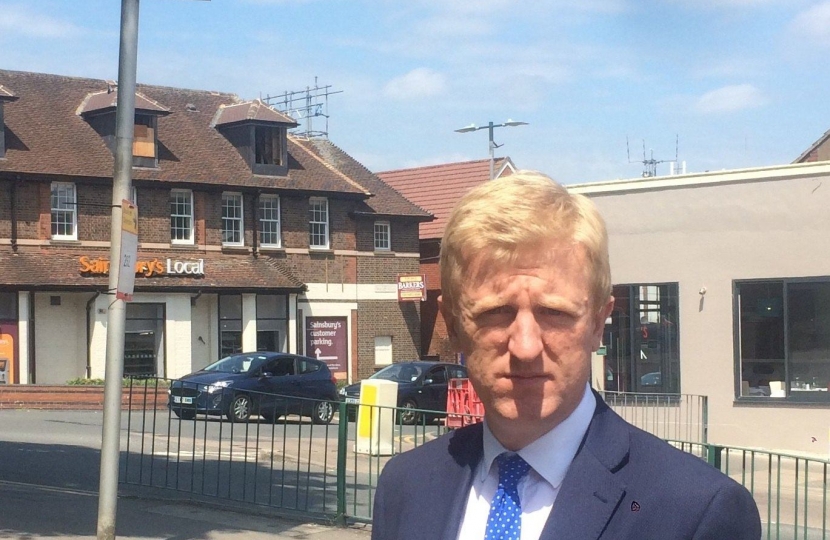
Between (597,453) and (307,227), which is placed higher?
(307,227)

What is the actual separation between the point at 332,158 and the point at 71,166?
12119mm

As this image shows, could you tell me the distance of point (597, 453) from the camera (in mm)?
2156

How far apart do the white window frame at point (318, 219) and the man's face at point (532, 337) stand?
39.4 metres

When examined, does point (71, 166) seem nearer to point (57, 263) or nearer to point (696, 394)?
point (57, 263)

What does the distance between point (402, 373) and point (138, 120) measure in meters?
14.5

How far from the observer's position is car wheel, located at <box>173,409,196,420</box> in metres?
11.9

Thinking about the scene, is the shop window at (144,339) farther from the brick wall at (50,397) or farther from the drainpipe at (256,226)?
the brick wall at (50,397)

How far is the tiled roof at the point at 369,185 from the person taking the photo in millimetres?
43500

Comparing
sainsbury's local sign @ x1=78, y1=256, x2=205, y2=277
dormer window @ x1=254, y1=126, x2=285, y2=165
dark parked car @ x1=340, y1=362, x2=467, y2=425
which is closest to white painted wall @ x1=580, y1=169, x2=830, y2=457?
dark parked car @ x1=340, y1=362, x2=467, y2=425

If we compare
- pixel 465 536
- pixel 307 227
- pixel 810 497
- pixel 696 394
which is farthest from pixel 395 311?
pixel 465 536

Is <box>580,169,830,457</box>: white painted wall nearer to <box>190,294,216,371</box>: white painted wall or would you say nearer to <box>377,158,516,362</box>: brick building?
<box>190,294,216,371</box>: white painted wall

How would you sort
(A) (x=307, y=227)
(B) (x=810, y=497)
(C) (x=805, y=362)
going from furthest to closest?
(A) (x=307, y=227) → (C) (x=805, y=362) → (B) (x=810, y=497)

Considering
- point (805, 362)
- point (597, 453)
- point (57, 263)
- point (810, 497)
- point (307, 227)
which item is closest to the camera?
point (597, 453)

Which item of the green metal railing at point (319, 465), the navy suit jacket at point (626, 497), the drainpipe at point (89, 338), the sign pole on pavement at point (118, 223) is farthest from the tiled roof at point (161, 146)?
the navy suit jacket at point (626, 497)
